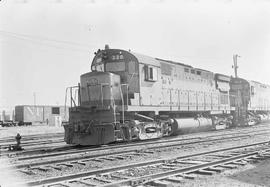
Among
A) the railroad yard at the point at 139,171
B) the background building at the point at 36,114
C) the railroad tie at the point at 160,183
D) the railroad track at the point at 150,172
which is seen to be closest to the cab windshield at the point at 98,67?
the railroad yard at the point at 139,171

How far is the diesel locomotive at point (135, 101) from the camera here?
11.9 metres

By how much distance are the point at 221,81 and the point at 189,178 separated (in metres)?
16.3

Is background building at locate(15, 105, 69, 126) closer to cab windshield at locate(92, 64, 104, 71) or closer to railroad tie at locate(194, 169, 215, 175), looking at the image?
cab windshield at locate(92, 64, 104, 71)

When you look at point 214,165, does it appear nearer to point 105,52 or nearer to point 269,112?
point 105,52

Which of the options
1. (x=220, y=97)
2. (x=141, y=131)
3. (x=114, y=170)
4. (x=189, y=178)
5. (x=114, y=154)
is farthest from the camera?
(x=220, y=97)

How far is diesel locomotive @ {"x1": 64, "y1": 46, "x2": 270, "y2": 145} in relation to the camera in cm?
1186

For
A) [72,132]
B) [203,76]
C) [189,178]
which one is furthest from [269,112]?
[189,178]

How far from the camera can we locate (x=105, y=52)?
13602 millimetres

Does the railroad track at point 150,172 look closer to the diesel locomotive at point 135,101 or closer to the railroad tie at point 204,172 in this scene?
the railroad tie at point 204,172

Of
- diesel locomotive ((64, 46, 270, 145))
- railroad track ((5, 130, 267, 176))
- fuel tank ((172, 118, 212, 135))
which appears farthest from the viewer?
fuel tank ((172, 118, 212, 135))

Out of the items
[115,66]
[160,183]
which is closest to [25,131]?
[115,66]

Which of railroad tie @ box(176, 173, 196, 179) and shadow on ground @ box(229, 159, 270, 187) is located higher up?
railroad tie @ box(176, 173, 196, 179)

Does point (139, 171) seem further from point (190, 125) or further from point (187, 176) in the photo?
point (190, 125)

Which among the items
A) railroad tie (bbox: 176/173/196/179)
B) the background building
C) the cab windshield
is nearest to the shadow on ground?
railroad tie (bbox: 176/173/196/179)
